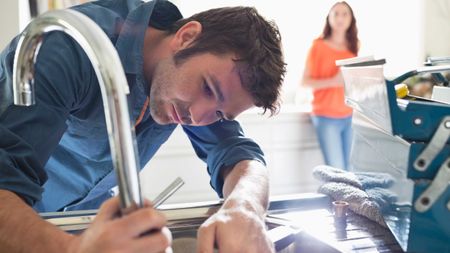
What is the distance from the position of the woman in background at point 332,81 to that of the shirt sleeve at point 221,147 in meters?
1.51

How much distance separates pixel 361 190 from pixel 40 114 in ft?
1.69

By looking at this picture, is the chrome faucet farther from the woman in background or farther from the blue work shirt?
the woman in background

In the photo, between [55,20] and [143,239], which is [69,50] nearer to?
[55,20]

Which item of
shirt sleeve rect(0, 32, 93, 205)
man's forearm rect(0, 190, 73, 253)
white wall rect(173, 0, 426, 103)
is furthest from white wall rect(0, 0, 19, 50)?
man's forearm rect(0, 190, 73, 253)

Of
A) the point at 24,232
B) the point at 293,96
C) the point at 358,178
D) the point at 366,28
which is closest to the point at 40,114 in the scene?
the point at 24,232

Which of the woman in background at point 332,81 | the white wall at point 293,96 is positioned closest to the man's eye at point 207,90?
Result: the white wall at point 293,96

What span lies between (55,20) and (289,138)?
231cm

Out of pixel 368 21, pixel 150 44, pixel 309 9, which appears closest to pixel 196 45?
pixel 150 44

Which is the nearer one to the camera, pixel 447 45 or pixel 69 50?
pixel 69 50

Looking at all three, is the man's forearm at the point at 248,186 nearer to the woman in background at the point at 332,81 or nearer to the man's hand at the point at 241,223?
the man's hand at the point at 241,223

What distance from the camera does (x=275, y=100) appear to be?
0.94 m

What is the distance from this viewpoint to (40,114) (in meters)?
0.60

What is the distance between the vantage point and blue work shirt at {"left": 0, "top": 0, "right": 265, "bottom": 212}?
587mm

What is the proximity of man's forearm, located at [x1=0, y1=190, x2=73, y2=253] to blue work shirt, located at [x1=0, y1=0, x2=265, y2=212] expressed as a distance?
0.13 ft
